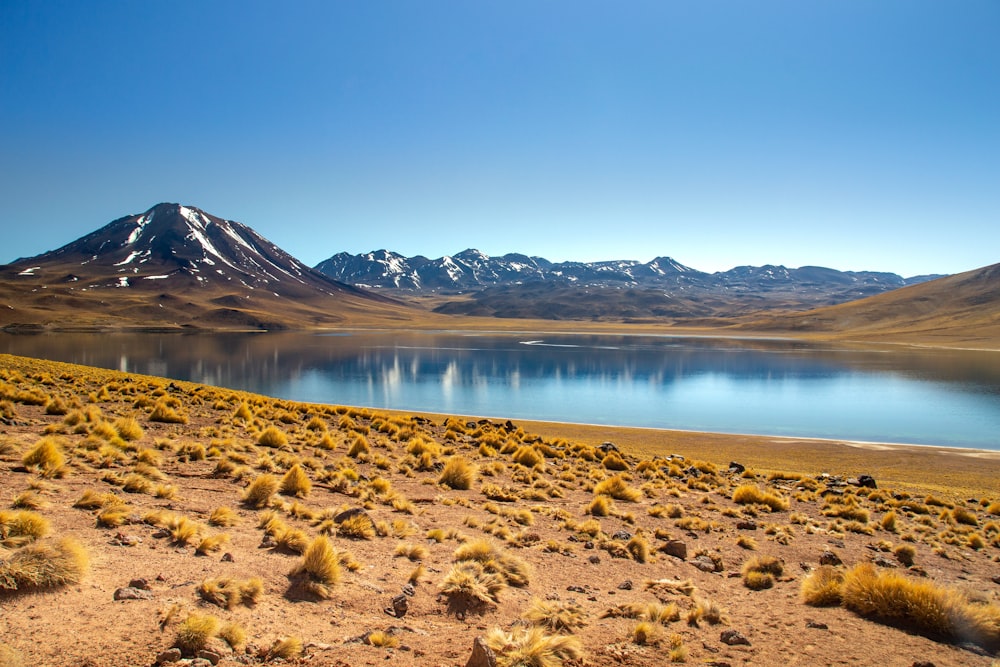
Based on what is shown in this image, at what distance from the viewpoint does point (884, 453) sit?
2398 cm

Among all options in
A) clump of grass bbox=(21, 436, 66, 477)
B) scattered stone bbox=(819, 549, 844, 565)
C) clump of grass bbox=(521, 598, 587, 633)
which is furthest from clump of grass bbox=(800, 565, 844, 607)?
clump of grass bbox=(21, 436, 66, 477)

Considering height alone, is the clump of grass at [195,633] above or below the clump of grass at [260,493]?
above

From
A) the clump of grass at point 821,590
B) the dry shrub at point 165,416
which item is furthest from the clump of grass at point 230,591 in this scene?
the dry shrub at point 165,416

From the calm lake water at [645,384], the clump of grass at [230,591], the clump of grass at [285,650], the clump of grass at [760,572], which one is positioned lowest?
the calm lake water at [645,384]

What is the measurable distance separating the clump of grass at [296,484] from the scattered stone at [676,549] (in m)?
5.96

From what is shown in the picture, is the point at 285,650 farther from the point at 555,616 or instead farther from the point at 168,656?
the point at 555,616

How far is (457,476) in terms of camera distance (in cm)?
1236

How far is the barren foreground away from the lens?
4742 millimetres

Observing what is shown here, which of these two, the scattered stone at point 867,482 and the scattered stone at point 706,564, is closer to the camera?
the scattered stone at point 706,564

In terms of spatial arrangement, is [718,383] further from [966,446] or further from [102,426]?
[102,426]

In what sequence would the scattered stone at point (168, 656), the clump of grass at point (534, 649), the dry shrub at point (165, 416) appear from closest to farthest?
the scattered stone at point (168, 656) < the clump of grass at point (534, 649) < the dry shrub at point (165, 416)

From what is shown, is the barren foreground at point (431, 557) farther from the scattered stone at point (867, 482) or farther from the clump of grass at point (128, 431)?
the scattered stone at point (867, 482)

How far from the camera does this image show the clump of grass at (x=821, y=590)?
6473mm

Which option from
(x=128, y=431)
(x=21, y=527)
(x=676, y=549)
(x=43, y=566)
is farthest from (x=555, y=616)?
(x=128, y=431)
